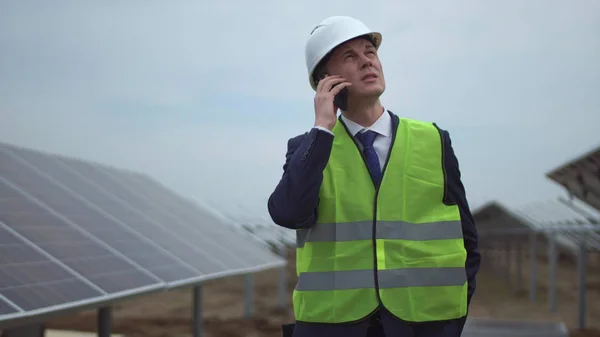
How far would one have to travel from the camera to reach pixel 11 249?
5.09 metres

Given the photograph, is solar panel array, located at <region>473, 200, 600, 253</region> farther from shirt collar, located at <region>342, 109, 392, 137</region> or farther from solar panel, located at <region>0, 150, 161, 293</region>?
shirt collar, located at <region>342, 109, 392, 137</region>

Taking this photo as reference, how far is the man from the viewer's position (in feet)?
7.56

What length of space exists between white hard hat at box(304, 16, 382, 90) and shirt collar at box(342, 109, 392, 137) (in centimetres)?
26

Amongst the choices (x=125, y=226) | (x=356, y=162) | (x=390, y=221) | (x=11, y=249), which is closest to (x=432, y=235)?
(x=390, y=221)

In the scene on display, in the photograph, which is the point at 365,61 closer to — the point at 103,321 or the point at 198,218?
the point at 103,321

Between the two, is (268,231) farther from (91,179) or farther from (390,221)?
(390,221)

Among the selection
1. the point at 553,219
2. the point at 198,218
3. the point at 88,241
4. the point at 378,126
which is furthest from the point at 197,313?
the point at 553,219

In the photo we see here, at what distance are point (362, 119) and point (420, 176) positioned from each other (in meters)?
0.32

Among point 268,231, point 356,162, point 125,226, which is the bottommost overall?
point 356,162

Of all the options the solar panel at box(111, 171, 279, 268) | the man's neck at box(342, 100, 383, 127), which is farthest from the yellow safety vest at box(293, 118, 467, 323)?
the solar panel at box(111, 171, 279, 268)

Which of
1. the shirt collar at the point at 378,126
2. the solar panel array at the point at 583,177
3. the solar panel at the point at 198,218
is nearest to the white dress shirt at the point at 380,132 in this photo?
the shirt collar at the point at 378,126

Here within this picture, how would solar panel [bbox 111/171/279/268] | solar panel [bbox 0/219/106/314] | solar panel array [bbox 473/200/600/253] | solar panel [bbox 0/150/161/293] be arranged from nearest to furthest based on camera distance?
solar panel [bbox 0/219/106/314] → solar panel [bbox 0/150/161/293] → solar panel [bbox 111/171/279/268] → solar panel array [bbox 473/200/600/253]

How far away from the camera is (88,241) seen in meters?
6.38

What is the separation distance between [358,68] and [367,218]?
0.55 metres
